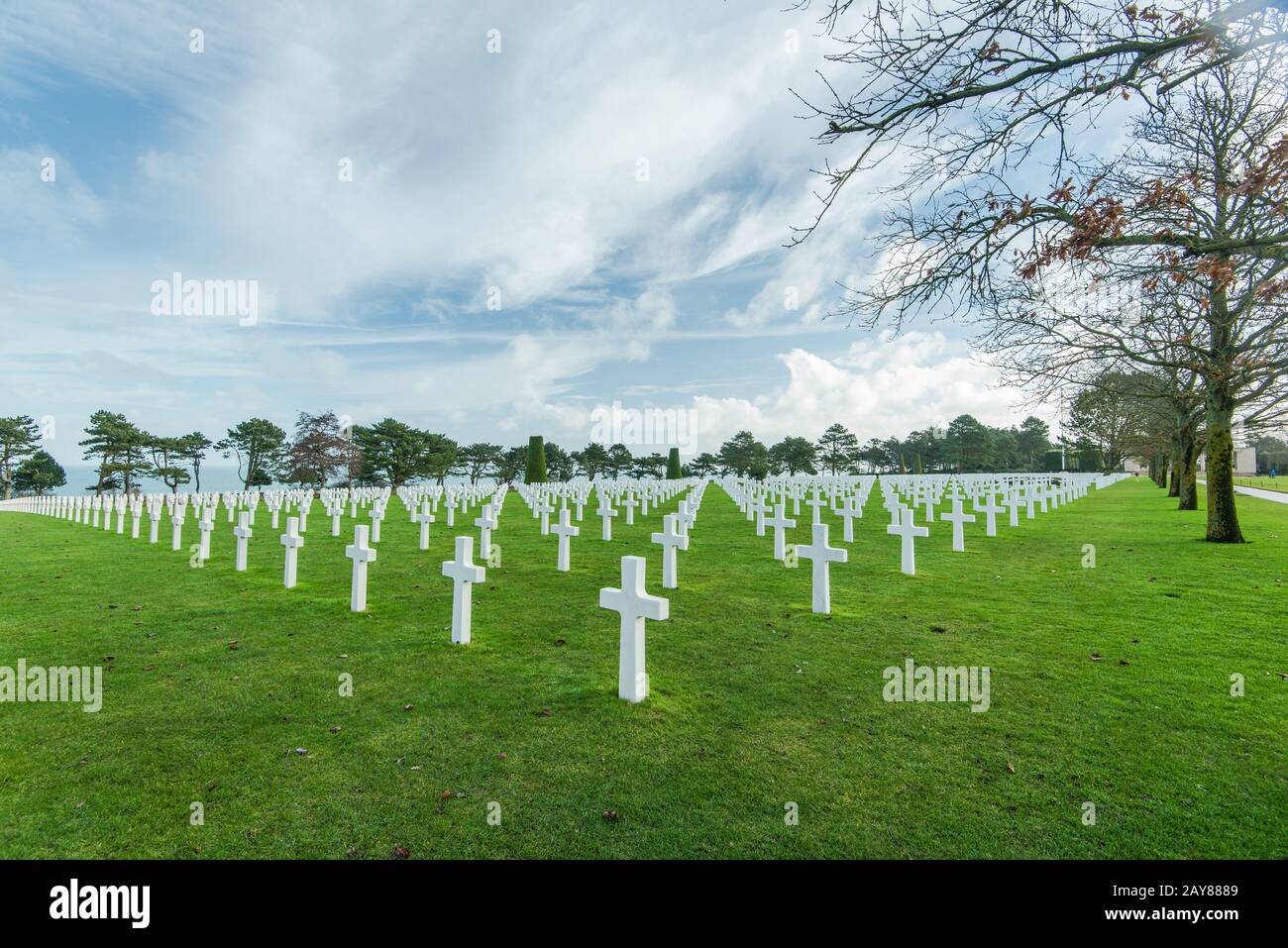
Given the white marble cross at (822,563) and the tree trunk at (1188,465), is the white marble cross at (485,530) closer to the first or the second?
the white marble cross at (822,563)

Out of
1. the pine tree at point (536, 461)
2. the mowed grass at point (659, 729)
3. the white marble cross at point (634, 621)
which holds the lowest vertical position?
the mowed grass at point (659, 729)

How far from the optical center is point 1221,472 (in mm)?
12211

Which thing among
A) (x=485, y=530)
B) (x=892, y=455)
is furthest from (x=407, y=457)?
(x=892, y=455)

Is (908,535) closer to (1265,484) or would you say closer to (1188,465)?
(1188,465)

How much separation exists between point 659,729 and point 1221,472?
49.1 feet

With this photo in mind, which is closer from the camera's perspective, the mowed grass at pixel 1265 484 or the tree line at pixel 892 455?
the mowed grass at pixel 1265 484

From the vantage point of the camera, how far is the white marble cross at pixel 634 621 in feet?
13.7

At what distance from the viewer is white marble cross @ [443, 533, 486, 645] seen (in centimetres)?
563

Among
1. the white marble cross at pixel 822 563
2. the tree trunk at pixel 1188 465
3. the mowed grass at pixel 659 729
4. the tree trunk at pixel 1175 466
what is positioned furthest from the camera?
the tree trunk at pixel 1175 466

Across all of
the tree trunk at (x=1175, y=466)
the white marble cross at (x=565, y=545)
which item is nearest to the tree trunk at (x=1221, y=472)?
the tree trunk at (x=1175, y=466)

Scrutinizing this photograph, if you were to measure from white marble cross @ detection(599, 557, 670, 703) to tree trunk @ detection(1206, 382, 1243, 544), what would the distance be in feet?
44.7

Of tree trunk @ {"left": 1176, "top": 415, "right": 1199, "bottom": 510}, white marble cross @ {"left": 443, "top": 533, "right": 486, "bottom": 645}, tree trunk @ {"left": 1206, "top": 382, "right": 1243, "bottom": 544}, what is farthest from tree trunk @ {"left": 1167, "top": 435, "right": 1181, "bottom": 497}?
white marble cross @ {"left": 443, "top": 533, "right": 486, "bottom": 645}

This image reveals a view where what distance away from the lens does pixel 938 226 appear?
4.66 meters

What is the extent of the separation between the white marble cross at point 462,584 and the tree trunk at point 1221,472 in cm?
1450
